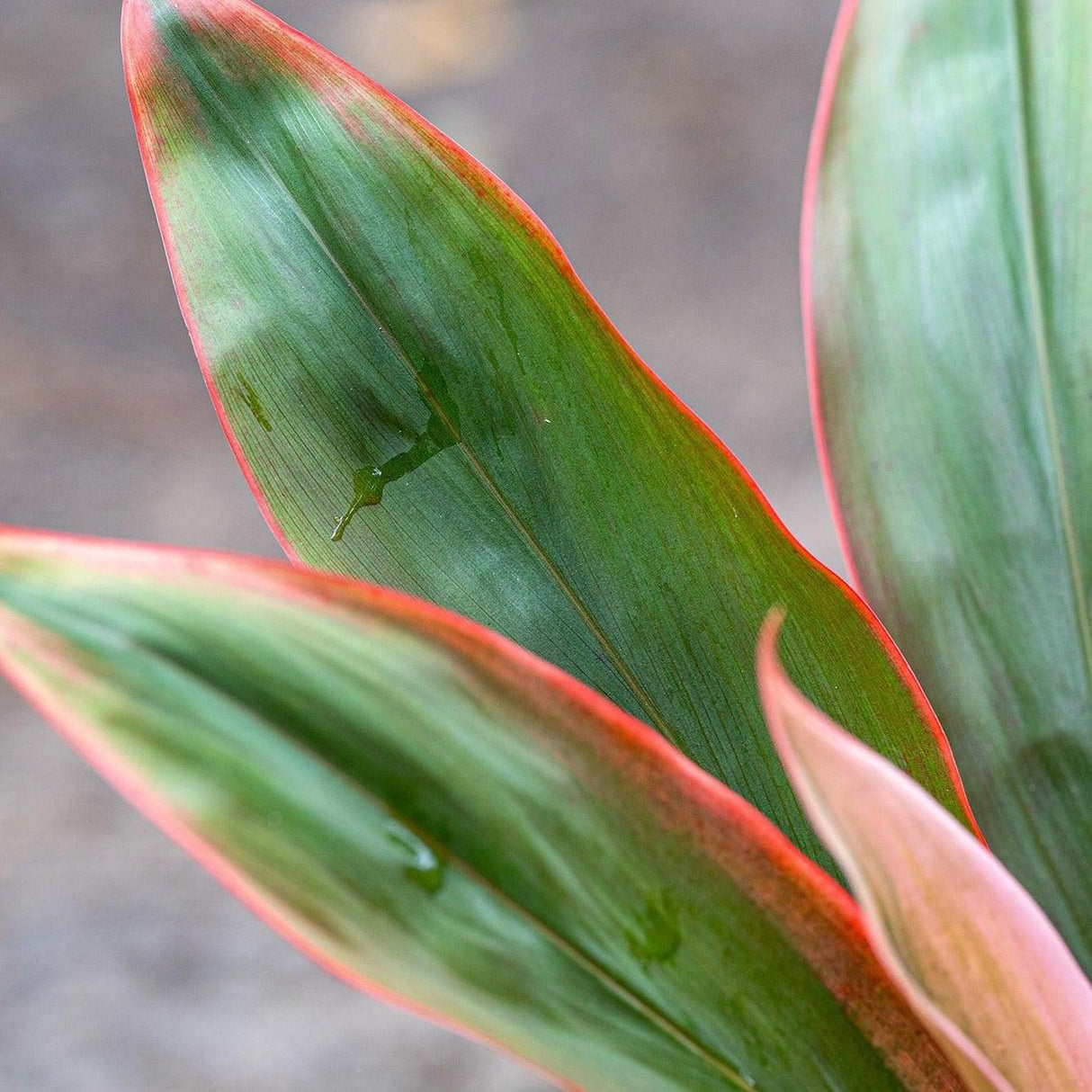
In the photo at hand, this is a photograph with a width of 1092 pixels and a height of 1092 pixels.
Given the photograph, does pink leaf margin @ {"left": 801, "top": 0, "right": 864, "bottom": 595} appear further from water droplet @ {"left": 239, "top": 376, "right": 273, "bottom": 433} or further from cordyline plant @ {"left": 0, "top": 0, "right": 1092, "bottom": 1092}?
water droplet @ {"left": 239, "top": 376, "right": 273, "bottom": 433}

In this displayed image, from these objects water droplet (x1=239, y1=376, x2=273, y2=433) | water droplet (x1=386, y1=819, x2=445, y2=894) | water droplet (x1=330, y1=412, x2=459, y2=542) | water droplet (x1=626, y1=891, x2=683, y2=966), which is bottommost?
water droplet (x1=626, y1=891, x2=683, y2=966)

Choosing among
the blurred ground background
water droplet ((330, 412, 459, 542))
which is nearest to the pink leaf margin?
water droplet ((330, 412, 459, 542))

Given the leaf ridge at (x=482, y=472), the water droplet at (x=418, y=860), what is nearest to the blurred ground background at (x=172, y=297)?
the leaf ridge at (x=482, y=472)

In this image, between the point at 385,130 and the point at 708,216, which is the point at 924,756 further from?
the point at 708,216

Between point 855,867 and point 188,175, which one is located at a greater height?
point 188,175

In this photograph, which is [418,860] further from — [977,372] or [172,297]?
[172,297]

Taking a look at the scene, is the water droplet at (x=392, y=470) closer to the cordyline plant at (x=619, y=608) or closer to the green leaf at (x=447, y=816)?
the cordyline plant at (x=619, y=608)

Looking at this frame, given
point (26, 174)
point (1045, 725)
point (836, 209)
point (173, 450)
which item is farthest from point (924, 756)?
point (26, 174)

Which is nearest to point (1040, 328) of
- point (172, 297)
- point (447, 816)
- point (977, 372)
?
point (977, 372)

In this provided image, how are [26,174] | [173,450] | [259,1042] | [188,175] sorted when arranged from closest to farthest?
[188,175] → [259,1042] → [173,450] → [26,174]
